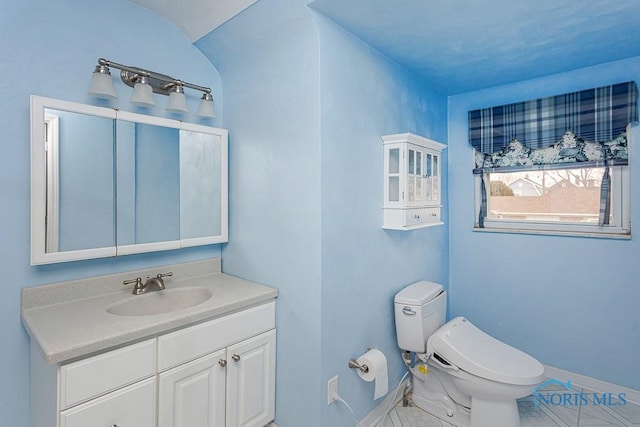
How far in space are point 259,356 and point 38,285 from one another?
100 centimetres

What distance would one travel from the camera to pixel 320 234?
4.83ft

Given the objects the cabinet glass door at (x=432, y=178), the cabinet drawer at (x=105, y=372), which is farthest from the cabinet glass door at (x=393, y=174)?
the cabinet drawer at (x=105, y=372)

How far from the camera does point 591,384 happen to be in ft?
6.76

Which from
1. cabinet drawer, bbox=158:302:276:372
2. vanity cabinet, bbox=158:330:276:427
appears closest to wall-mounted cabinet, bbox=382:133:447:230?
cabinet drawer, bbox=158:302:276:372

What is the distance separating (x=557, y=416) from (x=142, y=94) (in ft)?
9.21

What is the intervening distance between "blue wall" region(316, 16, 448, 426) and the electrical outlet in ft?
0.11

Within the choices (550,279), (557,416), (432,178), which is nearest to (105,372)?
(432,178)

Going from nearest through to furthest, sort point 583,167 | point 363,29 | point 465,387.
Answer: point 363,29 → point 465,387 → point 583,167

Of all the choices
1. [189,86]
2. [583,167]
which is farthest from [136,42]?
[583,167]

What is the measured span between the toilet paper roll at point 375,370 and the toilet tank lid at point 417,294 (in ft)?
1.19

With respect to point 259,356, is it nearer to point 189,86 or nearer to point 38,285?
point 38,285

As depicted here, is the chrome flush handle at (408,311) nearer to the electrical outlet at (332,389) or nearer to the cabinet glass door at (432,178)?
the electrical outlet at (332,389)

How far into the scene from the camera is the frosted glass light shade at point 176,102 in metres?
1.63

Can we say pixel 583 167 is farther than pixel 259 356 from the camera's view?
Yes
